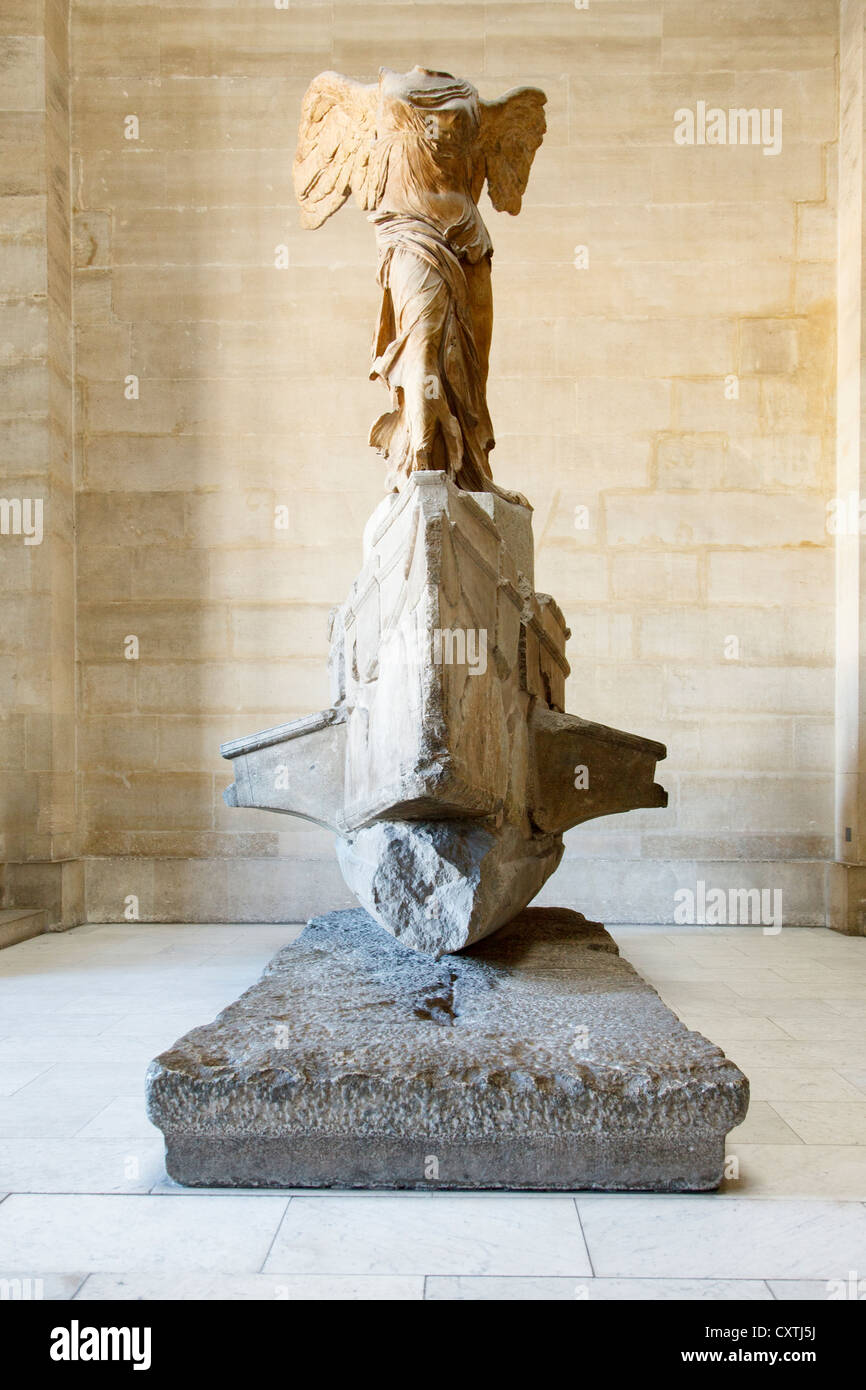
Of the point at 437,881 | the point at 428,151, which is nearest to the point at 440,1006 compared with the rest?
the point at 437,881

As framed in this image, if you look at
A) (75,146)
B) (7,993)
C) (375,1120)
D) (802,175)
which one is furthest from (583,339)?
(375,1120)

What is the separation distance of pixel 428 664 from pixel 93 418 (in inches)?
167

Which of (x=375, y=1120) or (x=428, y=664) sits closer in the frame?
(x=375, y=1120)

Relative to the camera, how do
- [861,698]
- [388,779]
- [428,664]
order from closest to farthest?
[428,664] → [388,779] → [861,698]

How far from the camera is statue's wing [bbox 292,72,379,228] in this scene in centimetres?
419

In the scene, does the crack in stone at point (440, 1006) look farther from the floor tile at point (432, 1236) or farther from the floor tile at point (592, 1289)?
the floor tile at point (592, 1289)

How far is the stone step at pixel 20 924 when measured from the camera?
5246mm

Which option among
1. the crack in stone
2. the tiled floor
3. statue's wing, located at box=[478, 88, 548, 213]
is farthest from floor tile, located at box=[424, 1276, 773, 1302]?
statue's wing, located at box=[478, 88, 548, 213]

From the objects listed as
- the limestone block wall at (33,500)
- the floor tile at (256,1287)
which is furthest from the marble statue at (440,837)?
the limestone block wall at (33,500)

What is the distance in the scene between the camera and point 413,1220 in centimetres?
204

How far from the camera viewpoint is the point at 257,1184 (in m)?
2.22

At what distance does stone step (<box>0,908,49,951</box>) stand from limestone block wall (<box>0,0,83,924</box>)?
0.24ft

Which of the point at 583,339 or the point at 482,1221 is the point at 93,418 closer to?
the point at 583,339

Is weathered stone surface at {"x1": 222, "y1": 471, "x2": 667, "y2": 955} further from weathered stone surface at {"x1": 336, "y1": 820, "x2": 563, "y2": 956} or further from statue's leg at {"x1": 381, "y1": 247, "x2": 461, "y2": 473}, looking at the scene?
statue's leg at {"x1": 381, "y1": 247, "x2": 461, "y2": 473}
